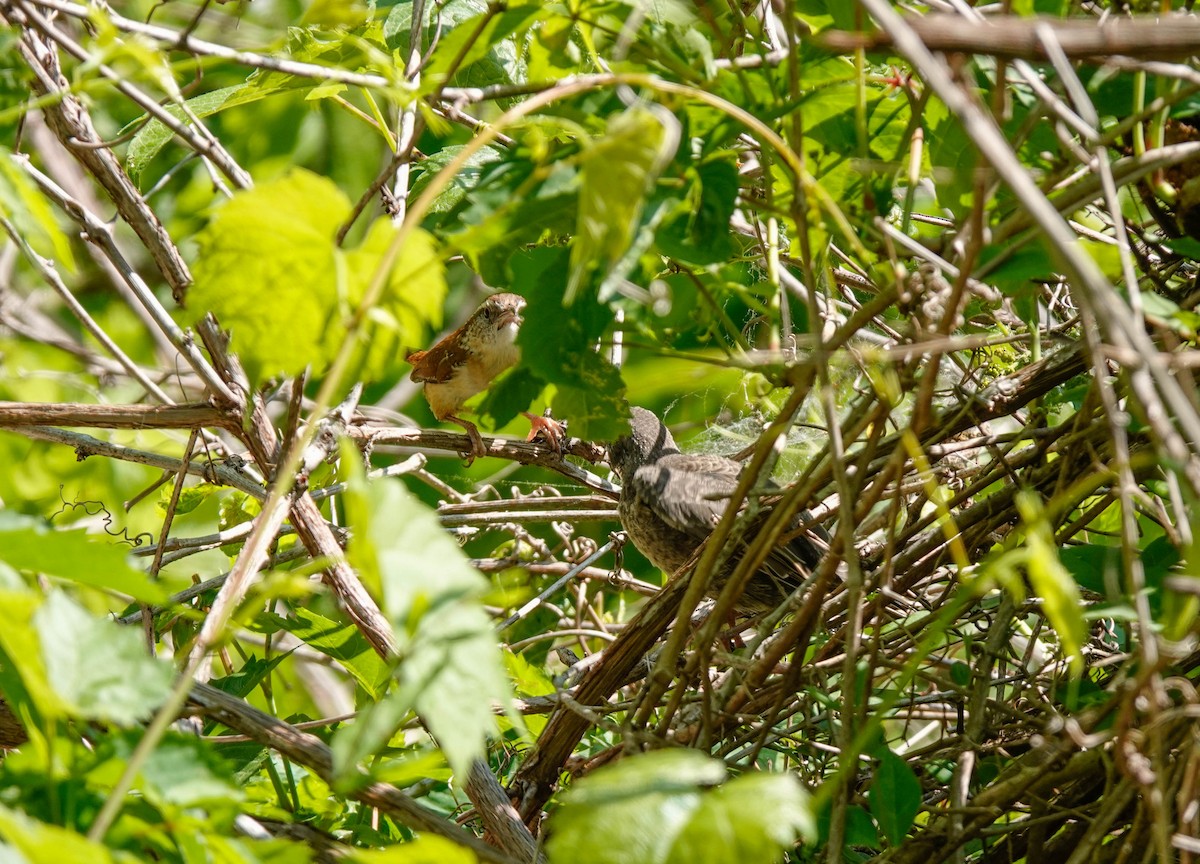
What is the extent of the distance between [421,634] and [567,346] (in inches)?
33.1

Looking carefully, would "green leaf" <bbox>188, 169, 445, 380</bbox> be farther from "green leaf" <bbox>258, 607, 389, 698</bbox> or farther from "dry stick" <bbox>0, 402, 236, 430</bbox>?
"green leaf" <bbox>258, 607, 389, 698</bbox>

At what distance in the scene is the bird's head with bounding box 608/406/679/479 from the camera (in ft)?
13.4

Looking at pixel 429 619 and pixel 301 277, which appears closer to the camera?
pixel 429 619

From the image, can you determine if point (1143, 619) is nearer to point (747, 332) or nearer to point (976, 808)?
point (976, 808)

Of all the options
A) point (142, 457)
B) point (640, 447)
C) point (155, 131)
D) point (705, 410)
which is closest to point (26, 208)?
point (155, 131)

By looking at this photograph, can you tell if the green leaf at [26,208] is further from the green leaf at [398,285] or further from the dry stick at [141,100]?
the green leaf at [398,285]

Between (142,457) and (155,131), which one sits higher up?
(155,131)

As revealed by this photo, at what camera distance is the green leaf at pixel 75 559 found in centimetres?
123

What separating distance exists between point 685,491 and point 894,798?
1.96m

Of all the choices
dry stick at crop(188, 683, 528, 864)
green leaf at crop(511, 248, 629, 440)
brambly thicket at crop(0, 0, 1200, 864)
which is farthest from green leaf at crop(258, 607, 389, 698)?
green leaf at crop(511, 248, 629, 440)

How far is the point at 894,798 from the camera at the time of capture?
1.82 m

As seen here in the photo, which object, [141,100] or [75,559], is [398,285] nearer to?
[75,559]

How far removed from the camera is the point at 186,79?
5.07 m

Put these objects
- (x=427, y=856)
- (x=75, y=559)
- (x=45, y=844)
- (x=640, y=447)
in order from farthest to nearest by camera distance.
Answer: (x=640, y=447) → (x=75, y=559) → (x=427, y=856) → (x=45, y=844)
